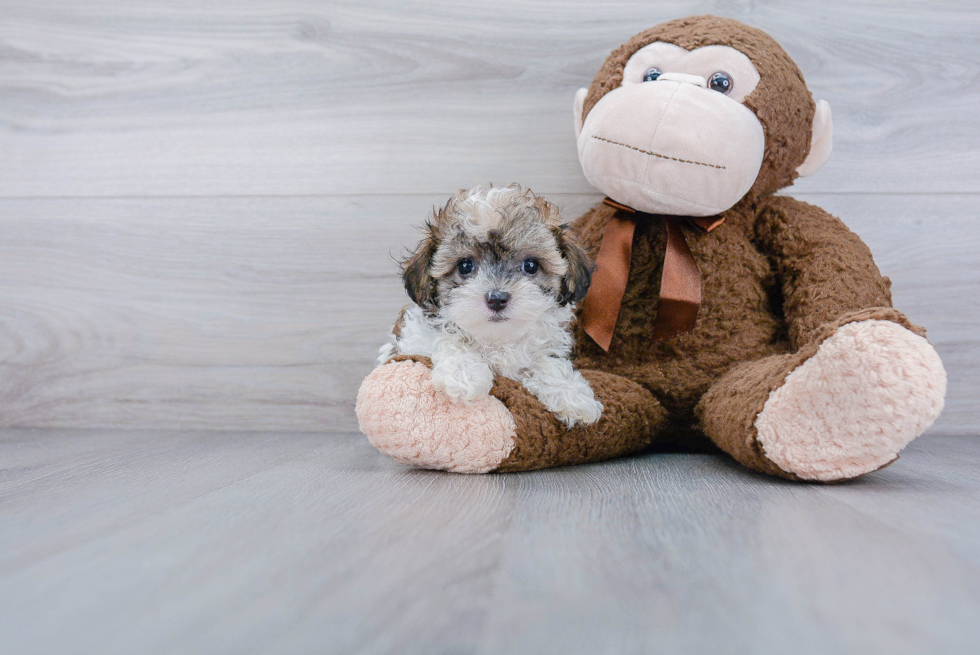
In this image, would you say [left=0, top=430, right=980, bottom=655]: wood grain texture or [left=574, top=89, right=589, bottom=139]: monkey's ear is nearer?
[left=0, top=430, right=980, bottom=655]: wood grain texture

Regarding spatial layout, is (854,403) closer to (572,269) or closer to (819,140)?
(572,269)

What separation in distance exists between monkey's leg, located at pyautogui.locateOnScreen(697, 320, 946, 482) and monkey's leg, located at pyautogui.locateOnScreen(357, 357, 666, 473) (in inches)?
10.6

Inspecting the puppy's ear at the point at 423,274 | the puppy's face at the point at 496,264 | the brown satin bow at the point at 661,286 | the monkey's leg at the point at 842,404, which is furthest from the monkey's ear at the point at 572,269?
the monkey's leg at the point at 842,404

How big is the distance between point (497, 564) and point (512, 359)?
0.50m

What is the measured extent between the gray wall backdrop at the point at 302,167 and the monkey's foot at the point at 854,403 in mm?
789

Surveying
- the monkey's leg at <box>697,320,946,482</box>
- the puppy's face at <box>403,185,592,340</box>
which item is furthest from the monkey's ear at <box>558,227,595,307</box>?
the monkey's leg at <box>697,320,946,482</box>

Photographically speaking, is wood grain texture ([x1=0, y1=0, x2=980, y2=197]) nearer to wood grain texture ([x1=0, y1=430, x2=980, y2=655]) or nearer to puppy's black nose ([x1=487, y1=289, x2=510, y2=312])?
puppy's black nose ([x1=487, y1=289, x2=510, y2=312])

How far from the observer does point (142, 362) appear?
1721mm

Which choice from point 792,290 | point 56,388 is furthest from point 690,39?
point 56,388

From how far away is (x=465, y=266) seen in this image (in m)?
1.08

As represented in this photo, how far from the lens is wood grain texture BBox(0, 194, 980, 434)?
65.5 inches

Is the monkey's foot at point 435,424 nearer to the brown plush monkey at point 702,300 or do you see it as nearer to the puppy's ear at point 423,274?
the brown plush monkey at point 702,300

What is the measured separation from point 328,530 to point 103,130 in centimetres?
146

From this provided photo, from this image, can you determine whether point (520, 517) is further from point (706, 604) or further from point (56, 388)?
point (56, 388)
